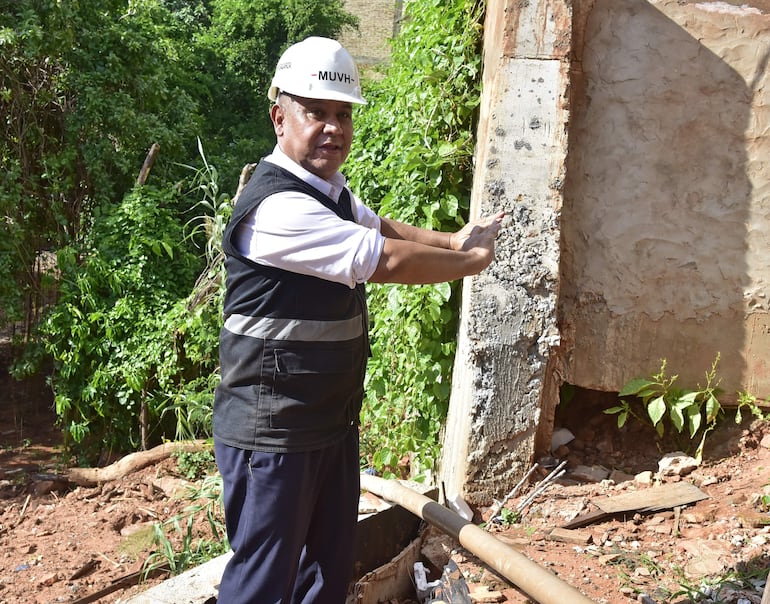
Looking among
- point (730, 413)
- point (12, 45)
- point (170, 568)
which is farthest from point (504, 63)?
point (12, 45)

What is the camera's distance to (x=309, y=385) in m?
2.36

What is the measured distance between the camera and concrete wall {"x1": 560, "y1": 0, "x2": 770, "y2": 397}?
361 centimetres

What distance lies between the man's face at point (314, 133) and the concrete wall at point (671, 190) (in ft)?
5.52

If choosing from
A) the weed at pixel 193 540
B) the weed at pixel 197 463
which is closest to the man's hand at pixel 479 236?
the weed at pixel 193 540

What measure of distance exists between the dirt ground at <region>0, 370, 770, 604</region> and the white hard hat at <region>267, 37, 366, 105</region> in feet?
6.48

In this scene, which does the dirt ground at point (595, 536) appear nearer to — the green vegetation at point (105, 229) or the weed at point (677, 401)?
the weed at point (677, 401)

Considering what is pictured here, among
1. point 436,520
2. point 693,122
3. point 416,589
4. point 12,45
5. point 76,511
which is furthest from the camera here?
point 12,45

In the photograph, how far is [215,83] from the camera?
46.8 ft

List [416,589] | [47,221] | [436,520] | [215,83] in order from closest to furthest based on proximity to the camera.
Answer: [436,520], [416,589], [47,221], [215,83]

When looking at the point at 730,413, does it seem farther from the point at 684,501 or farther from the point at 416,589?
the point at 416,589

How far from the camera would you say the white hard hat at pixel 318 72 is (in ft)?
7.63

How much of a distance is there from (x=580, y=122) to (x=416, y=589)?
2.26 meters

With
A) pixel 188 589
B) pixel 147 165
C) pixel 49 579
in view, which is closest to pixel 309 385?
pixel 188 589

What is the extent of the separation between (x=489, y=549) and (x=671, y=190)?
6.26 ft
